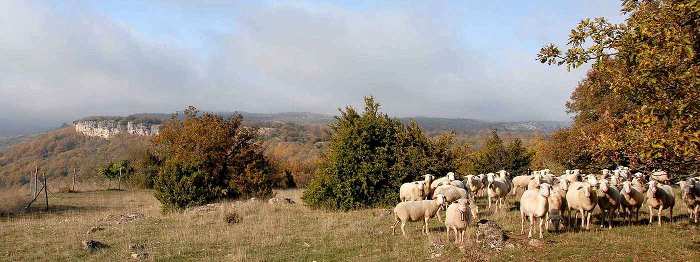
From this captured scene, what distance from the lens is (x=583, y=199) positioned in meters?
14.9

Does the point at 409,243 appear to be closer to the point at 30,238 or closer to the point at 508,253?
the point at 508,253

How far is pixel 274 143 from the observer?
397 feet

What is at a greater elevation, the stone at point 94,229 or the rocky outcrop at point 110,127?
the stone at point 94,229

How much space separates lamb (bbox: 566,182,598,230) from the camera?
48.3ft

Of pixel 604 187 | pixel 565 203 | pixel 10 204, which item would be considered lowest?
pixel 10 204

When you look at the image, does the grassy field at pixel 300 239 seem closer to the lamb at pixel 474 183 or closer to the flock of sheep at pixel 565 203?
the flock of sheep at pixel 565 203

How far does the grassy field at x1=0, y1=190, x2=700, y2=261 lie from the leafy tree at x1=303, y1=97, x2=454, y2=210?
4.16ft

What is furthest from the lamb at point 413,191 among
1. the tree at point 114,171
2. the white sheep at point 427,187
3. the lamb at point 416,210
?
the tree at point 114,171

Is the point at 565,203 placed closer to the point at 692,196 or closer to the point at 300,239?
the point at 692,196

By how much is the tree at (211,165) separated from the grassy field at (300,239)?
10.3ft

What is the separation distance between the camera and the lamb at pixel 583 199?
14734mm

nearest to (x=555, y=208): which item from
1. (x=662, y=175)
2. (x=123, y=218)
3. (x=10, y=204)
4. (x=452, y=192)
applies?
(x=662, y=175)

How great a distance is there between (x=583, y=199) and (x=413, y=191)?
6933 millimetres

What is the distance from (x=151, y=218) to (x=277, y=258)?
11219mm
